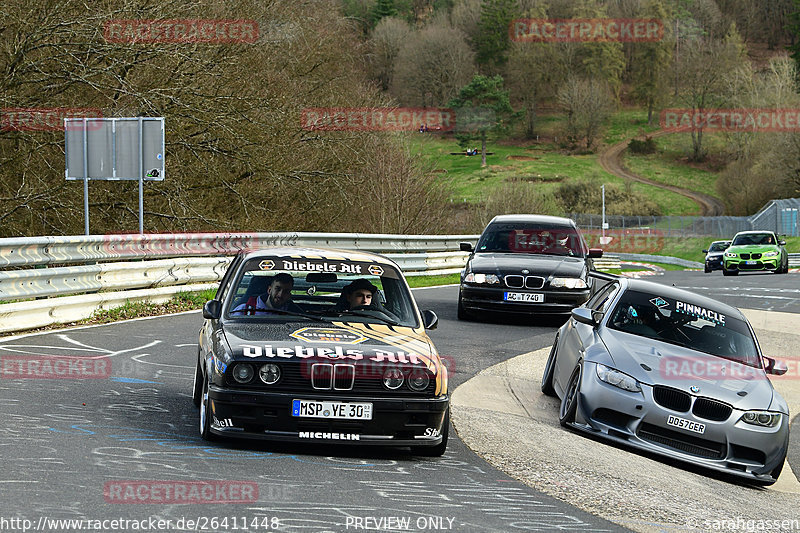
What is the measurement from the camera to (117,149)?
17.3m

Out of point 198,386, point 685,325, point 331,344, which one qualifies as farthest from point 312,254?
point 685,325

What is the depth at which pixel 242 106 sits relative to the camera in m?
23.0

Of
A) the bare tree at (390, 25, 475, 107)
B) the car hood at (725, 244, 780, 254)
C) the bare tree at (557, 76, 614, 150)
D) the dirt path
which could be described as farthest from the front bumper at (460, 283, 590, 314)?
the bare tree at (557, 76, 614, 150)

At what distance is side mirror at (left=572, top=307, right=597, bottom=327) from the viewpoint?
30.1ft

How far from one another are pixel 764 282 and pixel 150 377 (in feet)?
70.8

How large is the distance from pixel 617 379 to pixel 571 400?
1.74 ft

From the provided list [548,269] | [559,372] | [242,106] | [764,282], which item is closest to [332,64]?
[242,106]

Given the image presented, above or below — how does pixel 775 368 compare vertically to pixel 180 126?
below

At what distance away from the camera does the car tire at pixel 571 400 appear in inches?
339

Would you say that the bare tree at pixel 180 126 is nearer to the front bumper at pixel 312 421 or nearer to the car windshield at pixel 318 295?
the car windshield at pixel 318 295

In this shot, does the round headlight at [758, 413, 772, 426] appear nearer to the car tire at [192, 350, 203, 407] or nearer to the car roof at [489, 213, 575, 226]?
the car tire at [192, 350, 203, 407]

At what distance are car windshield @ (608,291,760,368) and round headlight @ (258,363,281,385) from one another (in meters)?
3.79

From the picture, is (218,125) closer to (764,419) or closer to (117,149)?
(117,149)

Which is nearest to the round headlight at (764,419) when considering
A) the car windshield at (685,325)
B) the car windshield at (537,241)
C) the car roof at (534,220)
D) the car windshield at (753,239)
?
the car windshield at (685,325)
